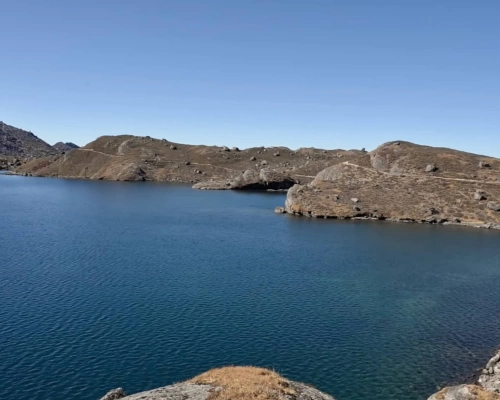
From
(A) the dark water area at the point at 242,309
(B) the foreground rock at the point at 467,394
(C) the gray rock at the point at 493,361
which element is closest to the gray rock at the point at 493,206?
(A) the dark water area at the point at 242,309

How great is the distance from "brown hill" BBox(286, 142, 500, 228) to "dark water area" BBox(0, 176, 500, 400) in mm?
28316

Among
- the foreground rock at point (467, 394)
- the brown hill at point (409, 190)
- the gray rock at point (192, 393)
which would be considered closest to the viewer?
the gray rock at point (192, 393)

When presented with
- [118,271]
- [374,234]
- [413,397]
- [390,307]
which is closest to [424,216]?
[374,234]

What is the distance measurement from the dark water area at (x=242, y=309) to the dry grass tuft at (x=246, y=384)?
1120 cm

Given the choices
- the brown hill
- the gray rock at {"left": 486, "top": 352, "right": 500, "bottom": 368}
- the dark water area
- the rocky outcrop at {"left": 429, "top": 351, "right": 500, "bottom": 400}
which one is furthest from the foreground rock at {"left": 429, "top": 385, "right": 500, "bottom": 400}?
the brown hill

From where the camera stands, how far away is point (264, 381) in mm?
32531

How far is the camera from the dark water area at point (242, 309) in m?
46.7

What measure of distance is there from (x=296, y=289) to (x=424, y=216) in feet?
292

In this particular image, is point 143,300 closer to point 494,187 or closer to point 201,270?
point 201,270

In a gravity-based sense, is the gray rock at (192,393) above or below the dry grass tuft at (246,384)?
below

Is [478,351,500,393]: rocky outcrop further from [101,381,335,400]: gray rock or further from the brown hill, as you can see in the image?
the brown hill

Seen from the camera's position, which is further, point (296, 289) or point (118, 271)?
point (118, 271)

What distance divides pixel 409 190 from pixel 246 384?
14490 cm

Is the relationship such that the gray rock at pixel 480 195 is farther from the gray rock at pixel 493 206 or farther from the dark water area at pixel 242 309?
the dark water area at pixel 242 309
